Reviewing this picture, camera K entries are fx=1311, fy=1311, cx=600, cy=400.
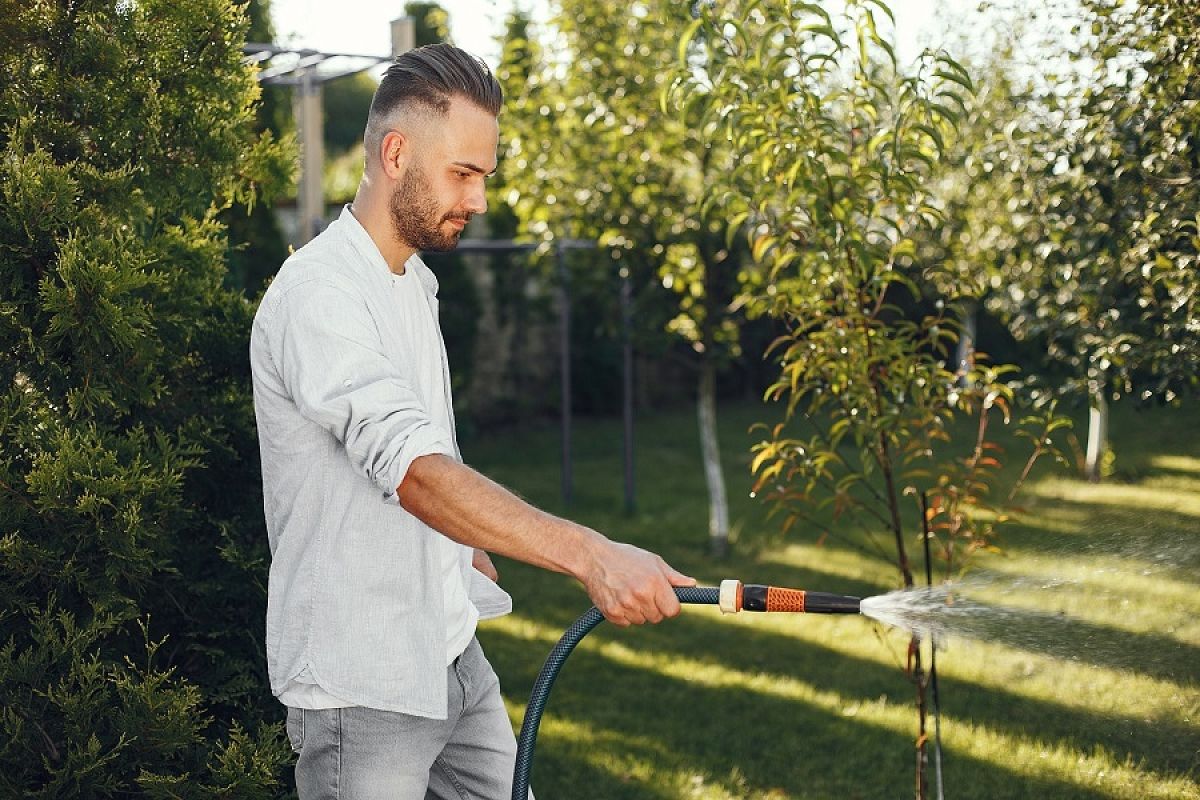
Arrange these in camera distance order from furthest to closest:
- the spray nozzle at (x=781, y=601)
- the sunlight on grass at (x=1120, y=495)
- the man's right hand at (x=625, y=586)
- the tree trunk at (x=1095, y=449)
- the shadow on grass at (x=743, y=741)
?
the tree trunk at (x=1095, y=449), the sunlight on grass at (x=1120, y=495), the shadow on grass at (x=743, y=741), the spray nozzle at (x=781, y=601), the man's right hand at (x=625, y=586)

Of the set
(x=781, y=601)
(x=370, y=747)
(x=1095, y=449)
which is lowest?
(x=1095, y=449)

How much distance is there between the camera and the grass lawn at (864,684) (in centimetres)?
441

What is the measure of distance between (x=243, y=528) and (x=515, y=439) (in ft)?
34.0

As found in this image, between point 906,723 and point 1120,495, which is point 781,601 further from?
point 1120,495

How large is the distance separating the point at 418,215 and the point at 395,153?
0.11 m

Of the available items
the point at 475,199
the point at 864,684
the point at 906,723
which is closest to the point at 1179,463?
the point at 864,684

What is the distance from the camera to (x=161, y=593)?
2996mm

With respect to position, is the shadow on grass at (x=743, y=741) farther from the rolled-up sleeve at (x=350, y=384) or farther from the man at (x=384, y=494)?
the rolled-up sleeve at (x=350, y=384)

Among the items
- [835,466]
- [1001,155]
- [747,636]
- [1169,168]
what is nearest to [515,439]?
[835,466]

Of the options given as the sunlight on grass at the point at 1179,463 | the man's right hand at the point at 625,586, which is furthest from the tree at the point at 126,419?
the sunlight on grass at the point at 1179,463

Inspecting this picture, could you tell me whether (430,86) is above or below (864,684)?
above

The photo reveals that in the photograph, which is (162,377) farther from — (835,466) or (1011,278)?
(835,466)

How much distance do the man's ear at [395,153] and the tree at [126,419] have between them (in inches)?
31.9

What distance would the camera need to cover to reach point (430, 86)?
2170mm
